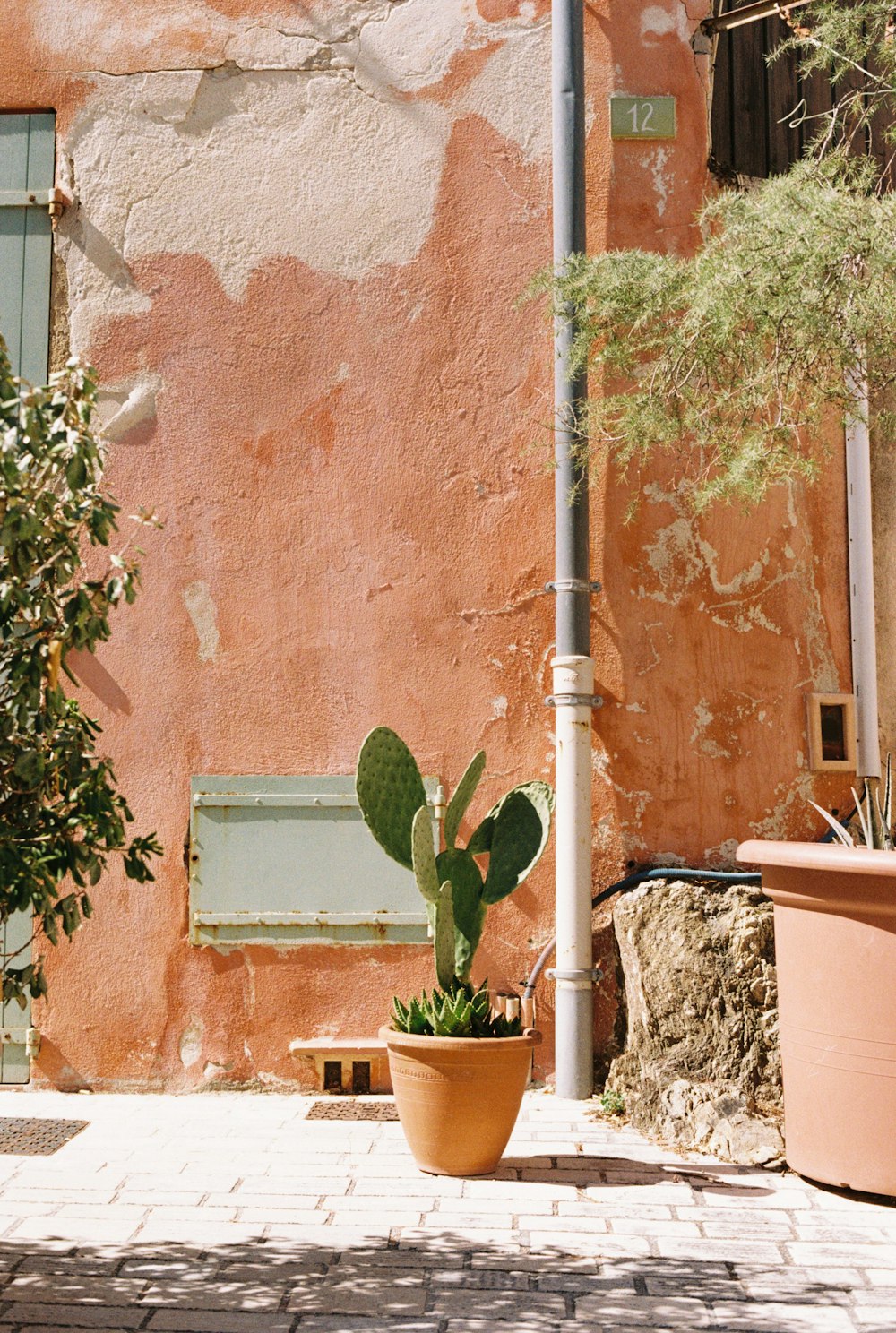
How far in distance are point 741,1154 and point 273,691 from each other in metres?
2.35

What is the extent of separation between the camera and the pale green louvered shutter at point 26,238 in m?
5.12

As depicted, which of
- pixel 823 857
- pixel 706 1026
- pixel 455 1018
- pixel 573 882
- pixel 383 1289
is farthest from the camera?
pixel 573 882

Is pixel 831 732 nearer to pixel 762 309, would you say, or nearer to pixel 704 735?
pixel 704 735

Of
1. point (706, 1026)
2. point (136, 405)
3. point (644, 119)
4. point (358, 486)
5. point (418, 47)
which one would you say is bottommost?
point (706, 1026)

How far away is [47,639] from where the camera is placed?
8.82ft

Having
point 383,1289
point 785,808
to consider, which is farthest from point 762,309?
point 383,1289

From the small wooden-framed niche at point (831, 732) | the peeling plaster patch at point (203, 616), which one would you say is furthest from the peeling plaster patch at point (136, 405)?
the small wooden-framed niche at point (831, 732)

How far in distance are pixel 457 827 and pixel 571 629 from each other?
1.09 meters

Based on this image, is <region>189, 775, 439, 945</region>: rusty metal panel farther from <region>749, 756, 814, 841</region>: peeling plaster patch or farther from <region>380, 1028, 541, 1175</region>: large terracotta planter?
<region>749, 756, 814, 841</region>: peeling plaster patch

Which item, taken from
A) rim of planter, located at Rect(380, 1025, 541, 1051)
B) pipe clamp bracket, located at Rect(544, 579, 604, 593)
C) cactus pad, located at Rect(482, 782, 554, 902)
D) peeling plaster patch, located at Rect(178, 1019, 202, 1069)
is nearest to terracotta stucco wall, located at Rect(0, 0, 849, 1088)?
peeling plaster patch, located at Rect(178, 1019, 202, 1069)

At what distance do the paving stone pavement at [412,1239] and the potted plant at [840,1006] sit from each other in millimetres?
156

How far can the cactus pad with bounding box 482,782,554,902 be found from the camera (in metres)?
4.02

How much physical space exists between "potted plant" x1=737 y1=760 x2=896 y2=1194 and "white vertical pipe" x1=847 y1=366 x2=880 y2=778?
4.10 feet

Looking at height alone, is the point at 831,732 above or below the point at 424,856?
above
